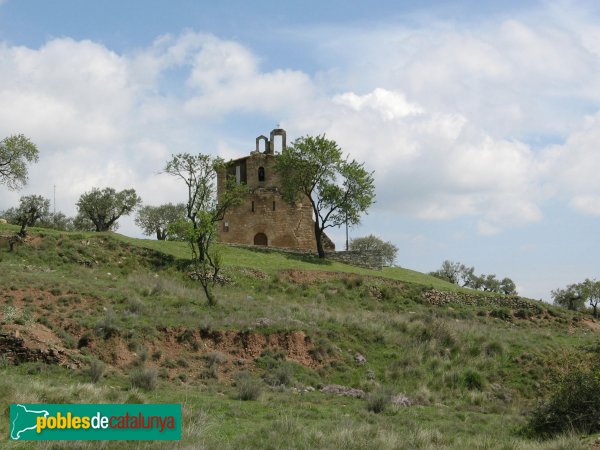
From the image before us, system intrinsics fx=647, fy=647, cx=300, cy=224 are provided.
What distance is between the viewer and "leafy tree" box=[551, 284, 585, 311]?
223ft

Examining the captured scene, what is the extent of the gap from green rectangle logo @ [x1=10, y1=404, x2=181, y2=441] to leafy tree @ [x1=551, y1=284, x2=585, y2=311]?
205 ft

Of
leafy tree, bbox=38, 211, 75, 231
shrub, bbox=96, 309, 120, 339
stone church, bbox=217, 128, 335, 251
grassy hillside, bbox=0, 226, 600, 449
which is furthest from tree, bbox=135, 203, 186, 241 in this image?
shrub, bbox=96, 309, 120, 339

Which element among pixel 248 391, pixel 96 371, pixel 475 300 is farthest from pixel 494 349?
pixel 96 371

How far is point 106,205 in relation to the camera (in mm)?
63719

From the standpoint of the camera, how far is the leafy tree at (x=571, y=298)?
67938mm

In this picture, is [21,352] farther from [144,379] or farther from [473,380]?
[473,380]

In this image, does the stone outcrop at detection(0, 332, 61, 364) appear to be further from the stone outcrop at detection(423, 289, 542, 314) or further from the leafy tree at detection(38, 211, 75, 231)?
the leafy tree at detection(38, 211, 75, 231)

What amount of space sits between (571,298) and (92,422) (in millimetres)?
64366

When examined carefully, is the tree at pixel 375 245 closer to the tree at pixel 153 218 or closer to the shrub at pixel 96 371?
the tree at pixel 153 218

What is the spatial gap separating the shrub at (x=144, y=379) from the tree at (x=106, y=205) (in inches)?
1914

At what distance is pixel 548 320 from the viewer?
38781mm

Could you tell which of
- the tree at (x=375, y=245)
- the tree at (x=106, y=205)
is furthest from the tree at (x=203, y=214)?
the tree at (x=375, y=245)

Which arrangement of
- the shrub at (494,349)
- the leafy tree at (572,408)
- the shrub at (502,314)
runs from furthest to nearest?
the shrub at (502,314) < the shrub at (494,349) < the leafy tree at (572,408)

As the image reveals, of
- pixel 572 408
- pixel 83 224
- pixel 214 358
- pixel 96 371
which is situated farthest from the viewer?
pixel 83 224
